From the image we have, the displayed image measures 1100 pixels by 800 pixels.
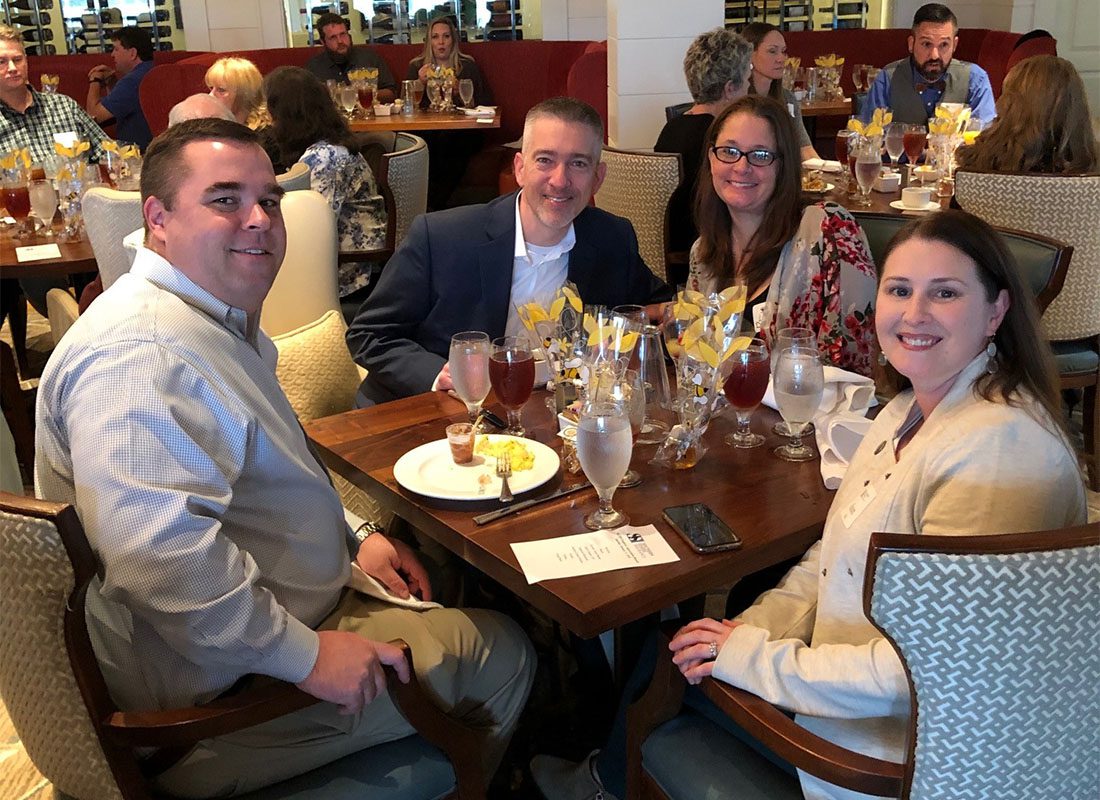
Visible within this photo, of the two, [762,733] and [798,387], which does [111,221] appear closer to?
[798,387]

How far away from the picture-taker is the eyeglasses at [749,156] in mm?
2529

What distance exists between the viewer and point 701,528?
5.28 feet

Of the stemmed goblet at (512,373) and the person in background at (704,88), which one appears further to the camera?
the person in background at (704,88)

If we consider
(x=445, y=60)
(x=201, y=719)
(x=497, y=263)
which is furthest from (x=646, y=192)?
(x=445, y=60)

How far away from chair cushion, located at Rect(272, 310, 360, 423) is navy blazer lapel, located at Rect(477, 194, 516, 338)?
380 millimetres

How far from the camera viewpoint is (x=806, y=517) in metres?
1.65

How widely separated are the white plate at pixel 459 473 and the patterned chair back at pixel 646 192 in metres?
2.15

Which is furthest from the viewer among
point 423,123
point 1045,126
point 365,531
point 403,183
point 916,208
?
point 423,123

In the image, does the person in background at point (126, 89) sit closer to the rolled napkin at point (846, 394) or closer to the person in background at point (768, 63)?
the person in background at point (768, 63)

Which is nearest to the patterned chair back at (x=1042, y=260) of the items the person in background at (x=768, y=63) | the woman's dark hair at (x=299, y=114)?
the woman's dark hair at (x=299, y=114)

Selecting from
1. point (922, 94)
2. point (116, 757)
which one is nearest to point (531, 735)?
point (116, 757)

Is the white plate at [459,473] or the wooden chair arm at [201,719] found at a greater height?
the white plate at [459,473]

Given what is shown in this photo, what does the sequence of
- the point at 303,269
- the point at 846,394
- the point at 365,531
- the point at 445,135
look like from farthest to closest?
the point at 445,135 < the point at 303,269 < the point at 365,531 < the point at 846,394

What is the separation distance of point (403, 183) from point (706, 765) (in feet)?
9.63
